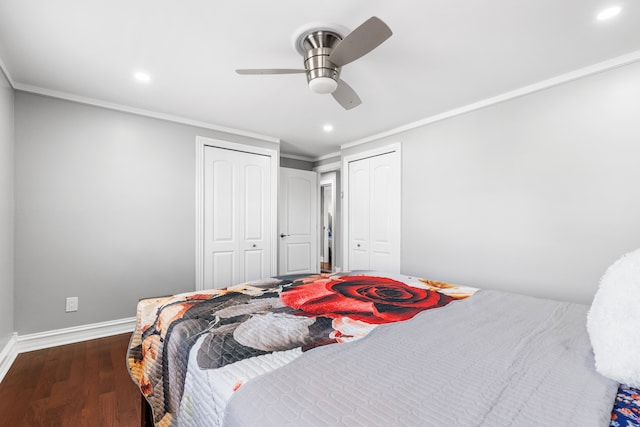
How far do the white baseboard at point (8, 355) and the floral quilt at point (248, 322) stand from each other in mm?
1575

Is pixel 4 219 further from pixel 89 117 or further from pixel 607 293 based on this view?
pixel 607 293

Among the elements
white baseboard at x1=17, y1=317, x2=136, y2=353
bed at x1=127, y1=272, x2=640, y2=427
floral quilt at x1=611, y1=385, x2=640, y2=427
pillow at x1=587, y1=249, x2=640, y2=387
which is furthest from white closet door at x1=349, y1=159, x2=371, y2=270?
floral quilt at x1=611, y1=385, x2=640, y2=427

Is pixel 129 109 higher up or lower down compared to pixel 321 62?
higher up

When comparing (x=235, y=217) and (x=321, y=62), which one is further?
(x=235, y=217)

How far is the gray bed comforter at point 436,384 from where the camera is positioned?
64 centimetres

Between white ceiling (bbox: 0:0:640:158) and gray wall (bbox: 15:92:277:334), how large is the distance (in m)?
Answer: 0.31

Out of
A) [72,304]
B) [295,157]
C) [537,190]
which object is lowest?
[72,304]

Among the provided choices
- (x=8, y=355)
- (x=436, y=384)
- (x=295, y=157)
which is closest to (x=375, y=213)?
(x=295, y=157)

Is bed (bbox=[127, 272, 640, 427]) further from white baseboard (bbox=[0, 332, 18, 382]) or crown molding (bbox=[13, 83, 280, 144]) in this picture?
crown molding (bbox=[13, 83, 280, 144])

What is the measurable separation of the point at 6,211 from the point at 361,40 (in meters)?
3.04

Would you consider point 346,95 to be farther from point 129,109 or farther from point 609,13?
point 129,109

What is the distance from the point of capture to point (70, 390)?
1.92m

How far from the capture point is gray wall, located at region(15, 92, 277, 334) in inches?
100

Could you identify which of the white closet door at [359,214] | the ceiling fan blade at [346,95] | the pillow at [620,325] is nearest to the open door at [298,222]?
the white closet door at [359,214]
